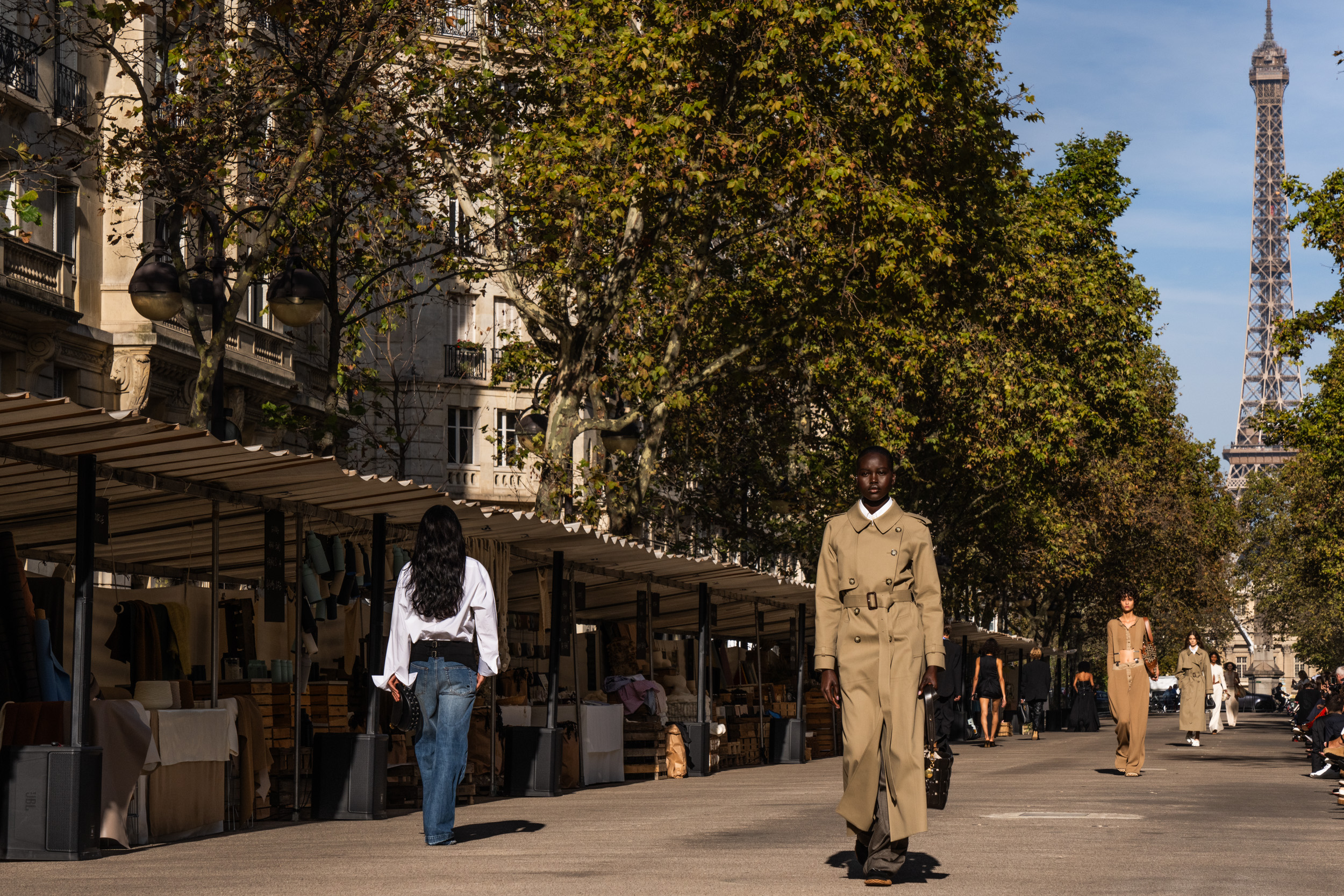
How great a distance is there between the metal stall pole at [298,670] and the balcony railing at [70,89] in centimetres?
1601

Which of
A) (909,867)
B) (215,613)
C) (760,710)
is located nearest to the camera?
(909,867)

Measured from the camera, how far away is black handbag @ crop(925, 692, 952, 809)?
8.62m

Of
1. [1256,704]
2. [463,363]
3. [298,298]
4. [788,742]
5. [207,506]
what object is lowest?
[1256,704]

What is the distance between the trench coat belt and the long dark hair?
2277mm

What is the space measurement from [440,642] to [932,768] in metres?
2.65

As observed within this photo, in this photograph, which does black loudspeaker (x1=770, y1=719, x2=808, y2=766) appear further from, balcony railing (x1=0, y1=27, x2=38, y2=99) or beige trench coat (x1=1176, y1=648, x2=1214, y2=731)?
balcony railing (x1=0, y1=27, x2=38, y2=99)

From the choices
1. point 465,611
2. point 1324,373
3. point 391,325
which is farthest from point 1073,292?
point 465,611

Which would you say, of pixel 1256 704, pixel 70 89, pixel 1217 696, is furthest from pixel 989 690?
pixel 1256 704

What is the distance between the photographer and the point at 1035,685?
37.9m

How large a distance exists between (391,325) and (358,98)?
309cm

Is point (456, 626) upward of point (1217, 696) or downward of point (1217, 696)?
upward

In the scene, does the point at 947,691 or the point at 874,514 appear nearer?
the point at 874,514

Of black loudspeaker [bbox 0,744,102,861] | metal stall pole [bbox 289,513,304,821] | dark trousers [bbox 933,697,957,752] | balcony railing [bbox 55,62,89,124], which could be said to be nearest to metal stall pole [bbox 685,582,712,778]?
dark trousers [bbox 933,697,957,752]

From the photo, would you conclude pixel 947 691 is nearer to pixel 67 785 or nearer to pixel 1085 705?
pixel 67 785
